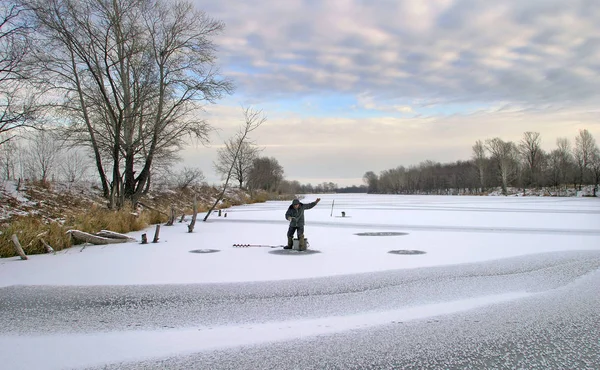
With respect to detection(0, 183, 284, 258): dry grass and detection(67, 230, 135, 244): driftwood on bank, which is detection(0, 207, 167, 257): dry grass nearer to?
detection(0, 183, 284, 258): dry grass

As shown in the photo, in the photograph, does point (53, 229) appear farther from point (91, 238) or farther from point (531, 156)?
point (531, 156)

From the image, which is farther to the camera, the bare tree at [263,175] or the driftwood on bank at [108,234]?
the bare tree at [263,175]

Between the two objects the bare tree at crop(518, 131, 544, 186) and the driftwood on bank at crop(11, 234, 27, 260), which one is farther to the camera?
the bare tree at crop(518, 131, 544, 186)

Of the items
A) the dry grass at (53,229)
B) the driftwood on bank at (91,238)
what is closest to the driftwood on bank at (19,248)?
the dry grass at (53,229)

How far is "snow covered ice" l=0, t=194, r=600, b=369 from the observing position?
350 centimetres

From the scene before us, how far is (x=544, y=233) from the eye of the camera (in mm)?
12680

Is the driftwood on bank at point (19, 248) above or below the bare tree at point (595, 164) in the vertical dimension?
below

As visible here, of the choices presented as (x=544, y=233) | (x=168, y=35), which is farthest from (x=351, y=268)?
(x=168, y=35)

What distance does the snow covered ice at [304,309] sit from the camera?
11.5 feet

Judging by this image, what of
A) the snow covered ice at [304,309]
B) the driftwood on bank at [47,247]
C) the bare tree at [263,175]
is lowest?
the snow covered ice at [304,309]

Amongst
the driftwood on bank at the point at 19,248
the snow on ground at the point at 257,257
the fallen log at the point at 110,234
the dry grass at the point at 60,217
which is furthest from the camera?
the fallen log at the point at 110,234

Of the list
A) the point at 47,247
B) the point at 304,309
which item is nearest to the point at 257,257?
the point at 304,309

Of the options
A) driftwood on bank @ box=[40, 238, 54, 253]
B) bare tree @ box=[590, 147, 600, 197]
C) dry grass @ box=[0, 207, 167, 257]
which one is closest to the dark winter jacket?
driftwood on bank @ box=[40, 238, 54, 253]

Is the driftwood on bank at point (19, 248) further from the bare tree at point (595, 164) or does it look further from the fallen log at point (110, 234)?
the bare tree at point (595, 164)
